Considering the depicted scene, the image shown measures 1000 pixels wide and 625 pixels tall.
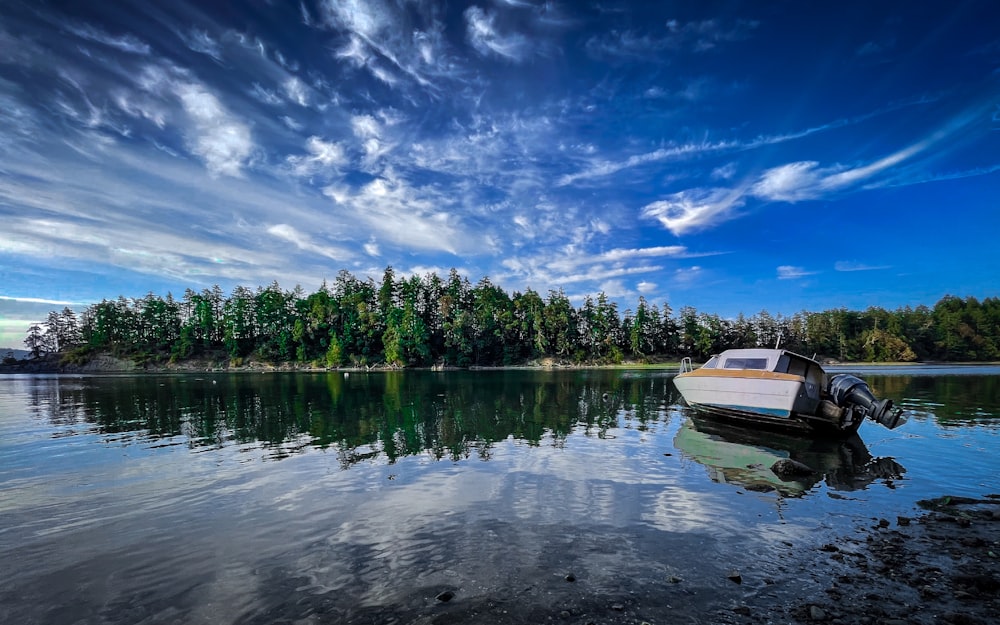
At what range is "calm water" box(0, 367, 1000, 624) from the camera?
7004 mm

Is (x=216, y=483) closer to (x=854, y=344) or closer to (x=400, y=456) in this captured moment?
(x=400, y=456)

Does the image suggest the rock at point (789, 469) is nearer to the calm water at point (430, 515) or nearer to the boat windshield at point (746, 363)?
the calm water at point (430, 515)

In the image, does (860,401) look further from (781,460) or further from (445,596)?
(445,596)

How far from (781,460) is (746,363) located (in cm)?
967

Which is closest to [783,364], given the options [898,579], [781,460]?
[781,460]

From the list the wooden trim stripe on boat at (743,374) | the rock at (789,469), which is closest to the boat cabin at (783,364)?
the wooden trim stripe on boat at (743,374)

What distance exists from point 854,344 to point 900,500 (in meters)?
155

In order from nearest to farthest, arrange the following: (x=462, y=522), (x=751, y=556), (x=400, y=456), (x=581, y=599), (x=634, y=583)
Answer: (x=581, y=599) < (x=634, y=583) < (x=751, y=556) < (x=462, y=522) < (x=400, y=456)

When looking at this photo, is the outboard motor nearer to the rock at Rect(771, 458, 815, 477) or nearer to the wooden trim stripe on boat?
the wooden trim stripe on boat

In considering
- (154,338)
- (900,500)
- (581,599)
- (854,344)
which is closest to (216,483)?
(581,599)

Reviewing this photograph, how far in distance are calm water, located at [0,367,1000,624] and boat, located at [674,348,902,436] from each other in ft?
3.86

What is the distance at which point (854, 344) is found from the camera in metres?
135

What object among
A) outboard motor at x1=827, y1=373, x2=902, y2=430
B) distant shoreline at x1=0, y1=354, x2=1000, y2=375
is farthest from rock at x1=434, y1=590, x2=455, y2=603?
distant shoreline at x1=0, y1=354, x2=1000, y2=375

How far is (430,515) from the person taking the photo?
10.8 meters
